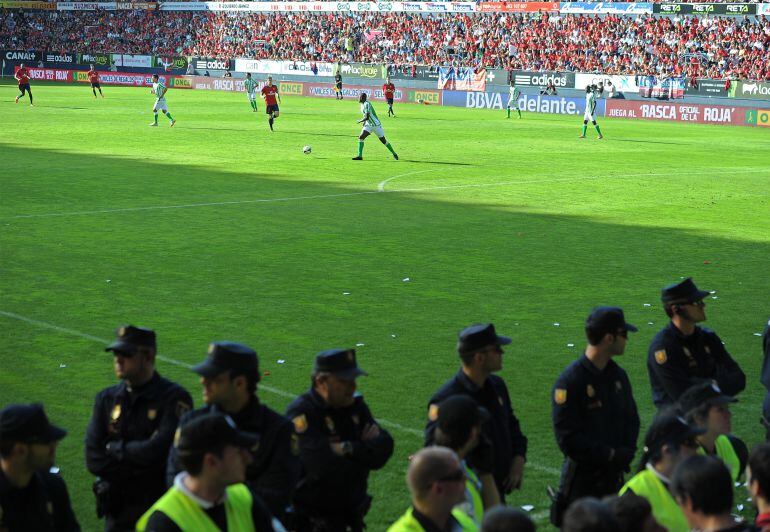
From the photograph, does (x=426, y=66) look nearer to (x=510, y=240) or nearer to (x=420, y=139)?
(x=420, y=139)

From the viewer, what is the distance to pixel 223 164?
29.7 meters

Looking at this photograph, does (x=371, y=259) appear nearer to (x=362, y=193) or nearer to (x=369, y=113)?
(x=362, y=193)

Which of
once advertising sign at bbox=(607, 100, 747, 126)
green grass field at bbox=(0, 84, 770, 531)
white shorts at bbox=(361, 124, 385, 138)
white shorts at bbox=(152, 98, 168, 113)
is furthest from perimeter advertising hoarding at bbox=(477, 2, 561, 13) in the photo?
white shorts at bbox=(361, 124, 385, 138)

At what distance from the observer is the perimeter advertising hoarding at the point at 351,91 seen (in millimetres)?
65312

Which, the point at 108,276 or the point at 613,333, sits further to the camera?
the point at 108,276

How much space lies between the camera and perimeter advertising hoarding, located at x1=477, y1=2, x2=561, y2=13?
6869cm

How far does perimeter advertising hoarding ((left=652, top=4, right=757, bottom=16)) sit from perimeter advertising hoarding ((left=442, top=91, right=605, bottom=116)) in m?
10.4

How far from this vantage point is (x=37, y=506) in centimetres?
541

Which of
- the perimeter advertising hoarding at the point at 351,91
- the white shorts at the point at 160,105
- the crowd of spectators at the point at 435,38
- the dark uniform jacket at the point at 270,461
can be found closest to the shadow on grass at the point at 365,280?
the dark uniform jacket at the point at 270,461

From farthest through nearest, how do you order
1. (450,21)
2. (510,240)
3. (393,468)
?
Answer: (450,21) < (510,240) < (393,468)

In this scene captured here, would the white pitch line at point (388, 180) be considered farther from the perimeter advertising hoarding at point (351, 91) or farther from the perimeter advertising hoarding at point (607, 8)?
the perimeter advertising hoarding at point (607, 8)

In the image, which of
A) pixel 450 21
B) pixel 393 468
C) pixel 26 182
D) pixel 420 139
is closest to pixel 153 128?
pixel 420 139

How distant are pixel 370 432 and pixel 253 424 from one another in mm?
775

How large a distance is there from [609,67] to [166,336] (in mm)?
54494
